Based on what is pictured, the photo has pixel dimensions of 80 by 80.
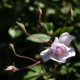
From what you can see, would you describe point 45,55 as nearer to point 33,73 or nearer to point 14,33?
point 33,73

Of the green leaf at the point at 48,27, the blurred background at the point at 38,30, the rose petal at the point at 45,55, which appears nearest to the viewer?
the rose petal at the point at 45,55

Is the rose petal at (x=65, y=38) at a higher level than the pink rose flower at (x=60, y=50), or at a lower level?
higher

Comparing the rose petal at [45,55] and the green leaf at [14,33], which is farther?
the green leaf at [14,33]

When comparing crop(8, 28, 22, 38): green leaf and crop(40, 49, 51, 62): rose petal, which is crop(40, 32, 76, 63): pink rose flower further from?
crop(8, 28, 22, 38): green leaf

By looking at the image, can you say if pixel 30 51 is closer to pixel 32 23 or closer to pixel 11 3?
pixel 32 23

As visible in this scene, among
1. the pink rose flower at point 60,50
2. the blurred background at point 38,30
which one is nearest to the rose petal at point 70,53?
the pink rose flower at point 60,50

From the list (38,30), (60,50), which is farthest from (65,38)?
(38,30)

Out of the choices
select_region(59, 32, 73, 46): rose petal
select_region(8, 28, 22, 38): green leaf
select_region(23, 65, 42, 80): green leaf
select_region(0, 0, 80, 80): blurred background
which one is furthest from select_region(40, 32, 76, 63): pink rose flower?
select_region(8, 28, 22, 38): green leaf

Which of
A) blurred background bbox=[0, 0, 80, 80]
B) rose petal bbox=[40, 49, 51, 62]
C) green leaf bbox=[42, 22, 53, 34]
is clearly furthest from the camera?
green leaf bbox=[42, 22, 53, 34]

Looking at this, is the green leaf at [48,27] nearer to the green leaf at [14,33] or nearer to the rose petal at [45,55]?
the green leaf at [14,33]
